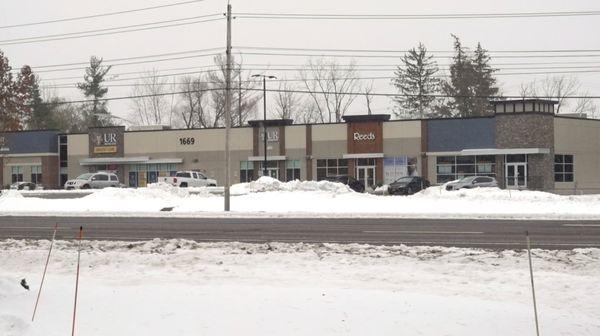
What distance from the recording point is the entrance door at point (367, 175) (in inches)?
2240

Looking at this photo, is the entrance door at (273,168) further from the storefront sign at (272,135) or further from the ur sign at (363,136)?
the ur sign at (363,136)

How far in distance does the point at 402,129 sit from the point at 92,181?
26442 millimetres

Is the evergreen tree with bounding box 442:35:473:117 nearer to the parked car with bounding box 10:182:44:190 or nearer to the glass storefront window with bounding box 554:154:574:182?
the glass storefront window with bounding box 554:154:574:182

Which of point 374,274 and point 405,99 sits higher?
point 405,99

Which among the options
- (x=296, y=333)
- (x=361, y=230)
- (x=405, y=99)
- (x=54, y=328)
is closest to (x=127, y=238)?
(x=361, y=230)

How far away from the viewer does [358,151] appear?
57219 mm

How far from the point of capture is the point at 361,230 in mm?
19156

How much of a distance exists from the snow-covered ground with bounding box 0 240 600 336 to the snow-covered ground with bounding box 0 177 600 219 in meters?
14.3

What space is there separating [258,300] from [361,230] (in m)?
11.3

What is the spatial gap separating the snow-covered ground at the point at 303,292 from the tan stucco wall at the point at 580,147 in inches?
1698

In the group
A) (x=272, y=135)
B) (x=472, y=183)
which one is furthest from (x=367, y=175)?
(x=472, y=183)

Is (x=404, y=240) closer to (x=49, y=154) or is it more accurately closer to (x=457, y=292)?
(x=457, y=292)

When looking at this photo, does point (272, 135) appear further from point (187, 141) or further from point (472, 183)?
point (472, 183)

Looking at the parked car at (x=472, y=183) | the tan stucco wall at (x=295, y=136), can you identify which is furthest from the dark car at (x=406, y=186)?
the tan stucco wall at (x=295, y=136)
